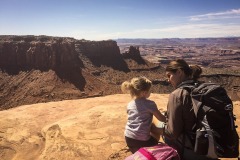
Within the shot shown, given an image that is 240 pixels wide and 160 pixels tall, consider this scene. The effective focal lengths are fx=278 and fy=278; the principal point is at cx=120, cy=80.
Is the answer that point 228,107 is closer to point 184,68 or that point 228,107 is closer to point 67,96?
point 184,68

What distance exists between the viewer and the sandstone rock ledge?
519cm

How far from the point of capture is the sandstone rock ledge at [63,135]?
Answer: 17.0ft

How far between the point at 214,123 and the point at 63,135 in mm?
3470

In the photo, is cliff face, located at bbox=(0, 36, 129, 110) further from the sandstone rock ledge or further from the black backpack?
the black backpack

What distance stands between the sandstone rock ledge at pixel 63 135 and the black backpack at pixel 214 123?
76.1 inches

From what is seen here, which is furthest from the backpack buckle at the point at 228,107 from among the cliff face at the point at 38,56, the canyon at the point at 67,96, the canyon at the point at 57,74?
the cliff face at the point at 38,56

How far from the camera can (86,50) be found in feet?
211

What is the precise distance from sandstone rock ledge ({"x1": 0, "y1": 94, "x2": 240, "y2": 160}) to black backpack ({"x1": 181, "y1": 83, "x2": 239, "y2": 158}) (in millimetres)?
1932

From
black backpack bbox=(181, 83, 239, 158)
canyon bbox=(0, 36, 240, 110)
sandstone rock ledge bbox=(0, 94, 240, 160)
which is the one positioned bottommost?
canyon bbox=(0, 36, 240, 110)

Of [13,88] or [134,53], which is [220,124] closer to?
[13,88]

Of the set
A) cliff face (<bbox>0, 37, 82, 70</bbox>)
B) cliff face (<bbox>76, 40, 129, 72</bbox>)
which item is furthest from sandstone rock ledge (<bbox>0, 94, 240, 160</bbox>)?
cliff face (<bbox>76, 40, 129, 72</bbox>)

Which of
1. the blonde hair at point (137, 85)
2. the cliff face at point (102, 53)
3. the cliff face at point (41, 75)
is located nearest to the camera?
Answer: the blonde hair at point (137, 85)

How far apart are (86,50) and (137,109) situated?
2397 inches

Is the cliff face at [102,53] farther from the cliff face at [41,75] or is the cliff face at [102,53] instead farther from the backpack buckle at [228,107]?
the backpack buckle at [228,107]
